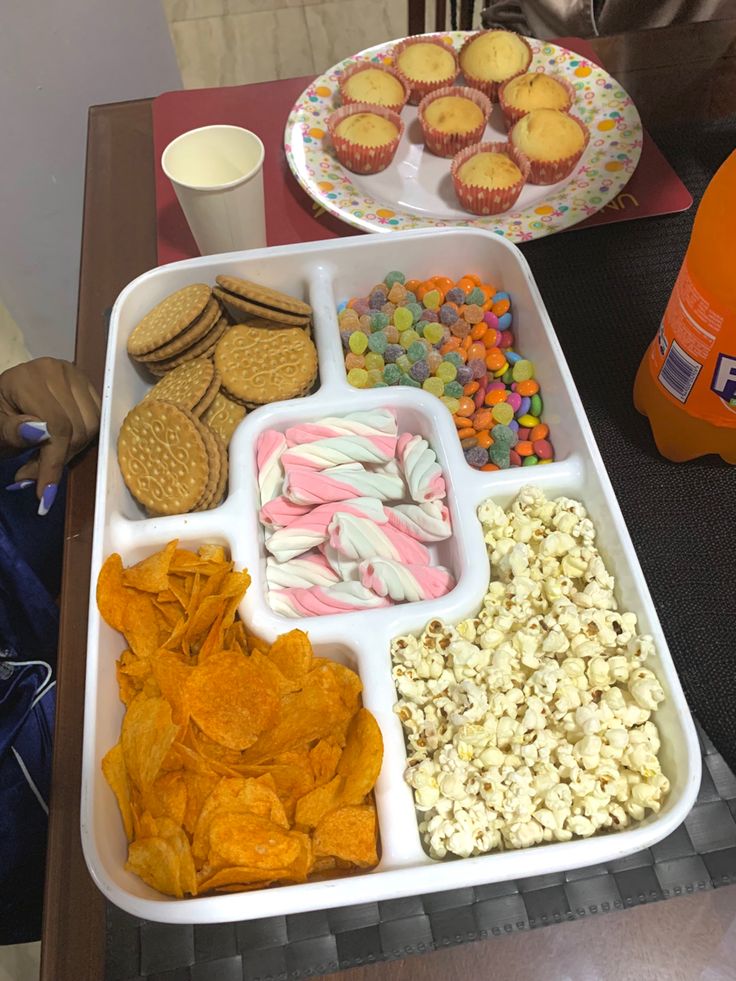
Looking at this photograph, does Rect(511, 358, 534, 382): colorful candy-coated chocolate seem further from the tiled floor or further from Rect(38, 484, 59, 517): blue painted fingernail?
the tiled floor

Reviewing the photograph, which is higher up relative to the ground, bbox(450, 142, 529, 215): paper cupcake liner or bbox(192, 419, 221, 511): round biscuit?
bbox(450, 142, 529, 215): paper cupcake liner

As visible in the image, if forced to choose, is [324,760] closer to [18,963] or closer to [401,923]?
[401,923]

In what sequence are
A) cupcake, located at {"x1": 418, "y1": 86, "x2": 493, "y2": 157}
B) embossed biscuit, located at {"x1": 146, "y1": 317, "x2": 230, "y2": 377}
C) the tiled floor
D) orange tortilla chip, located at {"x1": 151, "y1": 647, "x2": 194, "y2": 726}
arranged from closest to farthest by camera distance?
1. orange tortilla chip, located at {"x1": 151, "y1": 647, "x2": 194, "y2": 726}
2. embossed biscuit, located at {"x1": 146, "y1": 317, "x2": 230, "y2": 377}
3. cupcake, located at {"x1": 418, "y1": 86, "x2": 493, "y2": 157}
4. the tiled floor

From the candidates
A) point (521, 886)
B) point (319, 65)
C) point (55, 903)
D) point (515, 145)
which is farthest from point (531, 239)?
point (319, 65)

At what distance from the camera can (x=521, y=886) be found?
0.73 meters

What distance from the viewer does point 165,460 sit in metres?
0.93

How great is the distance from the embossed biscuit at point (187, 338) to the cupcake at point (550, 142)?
63 cm

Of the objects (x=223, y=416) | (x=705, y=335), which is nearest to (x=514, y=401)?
(x=705, y=335)

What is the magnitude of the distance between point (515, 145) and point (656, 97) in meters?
0.33

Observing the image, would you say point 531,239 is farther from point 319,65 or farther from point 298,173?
point 319,65

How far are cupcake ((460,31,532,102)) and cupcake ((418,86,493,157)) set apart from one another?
49 mm

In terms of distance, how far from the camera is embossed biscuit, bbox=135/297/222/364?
1.01 m

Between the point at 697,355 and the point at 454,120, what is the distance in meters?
0.76

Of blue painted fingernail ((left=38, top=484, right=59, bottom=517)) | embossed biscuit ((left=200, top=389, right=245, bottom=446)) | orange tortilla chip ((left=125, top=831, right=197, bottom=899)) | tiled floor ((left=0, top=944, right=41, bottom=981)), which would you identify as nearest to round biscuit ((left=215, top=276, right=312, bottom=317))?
embossed biscuit ((left=200, top=389, right=245, bottom=446))
